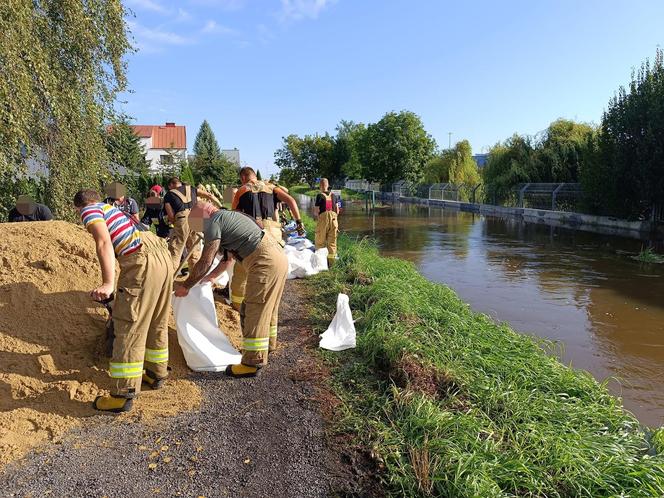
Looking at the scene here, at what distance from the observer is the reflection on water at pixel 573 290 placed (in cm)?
555

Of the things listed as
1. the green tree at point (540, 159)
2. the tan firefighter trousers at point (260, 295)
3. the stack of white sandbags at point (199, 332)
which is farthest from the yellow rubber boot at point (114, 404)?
the green tree at point (540, 159)

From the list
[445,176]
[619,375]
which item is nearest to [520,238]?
[619,375]

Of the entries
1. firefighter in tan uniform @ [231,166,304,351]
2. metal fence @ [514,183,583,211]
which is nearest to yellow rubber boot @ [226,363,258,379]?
firefighter in tan uniform @ [231,166,304,351]

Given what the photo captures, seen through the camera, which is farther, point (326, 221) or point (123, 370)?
point (326, 221)

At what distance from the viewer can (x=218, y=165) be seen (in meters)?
39.1

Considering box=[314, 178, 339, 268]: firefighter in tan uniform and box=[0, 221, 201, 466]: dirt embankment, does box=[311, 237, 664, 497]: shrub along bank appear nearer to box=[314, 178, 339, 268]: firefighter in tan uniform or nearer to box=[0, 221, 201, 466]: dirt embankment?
box=[0, 221, 201, 466]: dirt embankment

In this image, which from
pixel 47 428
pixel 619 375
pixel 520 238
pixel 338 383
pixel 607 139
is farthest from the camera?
pixel 607 139

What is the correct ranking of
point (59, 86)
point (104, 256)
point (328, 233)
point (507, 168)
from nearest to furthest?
point (104, 256) < point (59, 86) < point (328, 233) < point (507, 168)

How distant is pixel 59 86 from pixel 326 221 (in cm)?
539

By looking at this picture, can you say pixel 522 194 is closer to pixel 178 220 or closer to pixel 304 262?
pixel 304 262

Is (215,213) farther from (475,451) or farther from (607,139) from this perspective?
(607,139)

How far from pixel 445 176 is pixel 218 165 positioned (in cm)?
1938

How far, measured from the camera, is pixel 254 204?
6.34 m

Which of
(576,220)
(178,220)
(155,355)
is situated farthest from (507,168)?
(155,355)
